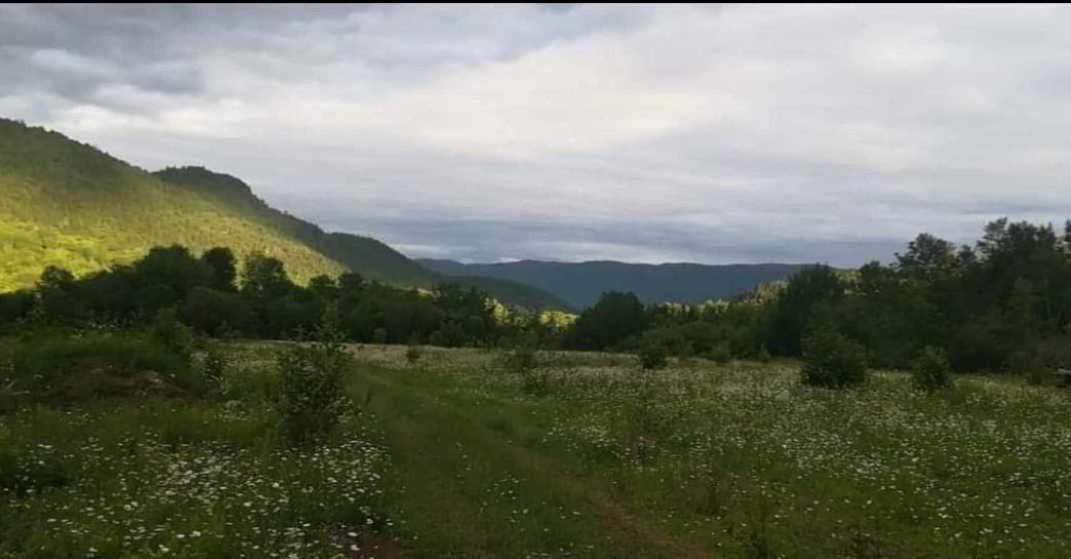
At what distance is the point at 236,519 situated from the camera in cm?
1018

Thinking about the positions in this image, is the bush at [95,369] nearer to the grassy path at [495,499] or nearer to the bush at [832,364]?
the grassy path at [495,499]

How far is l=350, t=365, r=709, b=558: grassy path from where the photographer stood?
11070mm

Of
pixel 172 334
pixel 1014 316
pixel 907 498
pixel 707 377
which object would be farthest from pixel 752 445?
pixel 1014 316

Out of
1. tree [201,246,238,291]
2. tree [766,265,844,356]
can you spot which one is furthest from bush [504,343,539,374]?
tree [201,246,238,291]

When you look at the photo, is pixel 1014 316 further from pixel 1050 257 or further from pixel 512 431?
pixel 512 431

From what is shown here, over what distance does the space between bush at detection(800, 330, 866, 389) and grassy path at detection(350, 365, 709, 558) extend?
15.9 meters

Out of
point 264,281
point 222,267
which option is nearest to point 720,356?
point 222,267

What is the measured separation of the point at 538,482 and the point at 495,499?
1.60 metres

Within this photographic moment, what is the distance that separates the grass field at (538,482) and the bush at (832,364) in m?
7.74

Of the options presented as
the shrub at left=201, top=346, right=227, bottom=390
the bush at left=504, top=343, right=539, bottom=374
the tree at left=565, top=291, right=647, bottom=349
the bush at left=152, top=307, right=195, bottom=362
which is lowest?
the tree at left=565, top=291, right=647, bottom=349

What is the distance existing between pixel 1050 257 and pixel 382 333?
7446 cm

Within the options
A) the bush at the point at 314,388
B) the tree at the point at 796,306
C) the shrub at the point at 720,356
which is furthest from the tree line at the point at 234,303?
the bush at the point at 314,388

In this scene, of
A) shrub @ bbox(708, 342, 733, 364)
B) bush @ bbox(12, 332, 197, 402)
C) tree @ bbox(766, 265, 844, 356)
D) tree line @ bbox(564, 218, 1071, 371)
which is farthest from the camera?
tree @ bbox(766, 265, 844, 356)

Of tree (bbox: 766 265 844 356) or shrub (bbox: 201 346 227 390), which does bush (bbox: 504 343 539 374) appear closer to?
shrub (bbox: 201 346 227 390)
